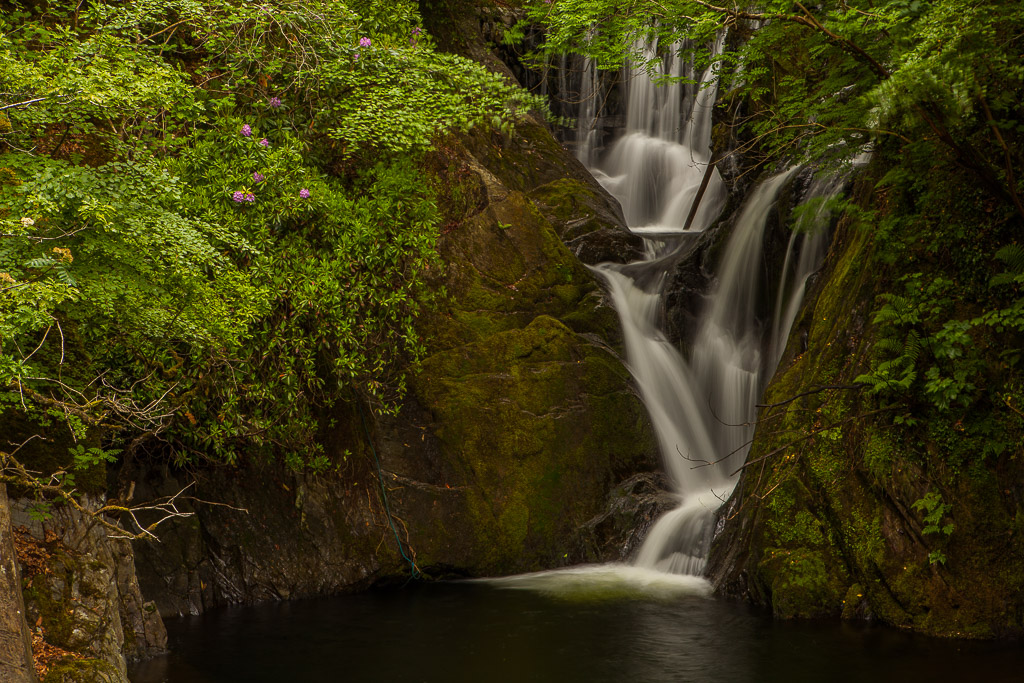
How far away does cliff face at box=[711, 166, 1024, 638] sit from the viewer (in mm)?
6805

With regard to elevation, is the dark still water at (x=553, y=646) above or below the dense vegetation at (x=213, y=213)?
below

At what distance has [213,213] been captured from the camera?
6.96 m

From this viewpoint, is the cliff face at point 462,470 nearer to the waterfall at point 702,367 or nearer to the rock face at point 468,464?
the rock face at point 468,464

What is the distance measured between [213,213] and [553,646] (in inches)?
185

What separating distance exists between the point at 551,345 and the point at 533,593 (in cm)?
334

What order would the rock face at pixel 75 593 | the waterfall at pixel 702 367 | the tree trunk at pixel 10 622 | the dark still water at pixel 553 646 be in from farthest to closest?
1. the waterfall at pixel 702 367
2. the dark still water at pixel 553 646
3. the rock face at pixel 75 593
4. the tree trunk at pixel 10 622

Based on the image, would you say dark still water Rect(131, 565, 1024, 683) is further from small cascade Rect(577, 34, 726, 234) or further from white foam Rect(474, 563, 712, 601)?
small cascade Rect(577, 34, 726, 234)

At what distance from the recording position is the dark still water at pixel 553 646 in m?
6.45

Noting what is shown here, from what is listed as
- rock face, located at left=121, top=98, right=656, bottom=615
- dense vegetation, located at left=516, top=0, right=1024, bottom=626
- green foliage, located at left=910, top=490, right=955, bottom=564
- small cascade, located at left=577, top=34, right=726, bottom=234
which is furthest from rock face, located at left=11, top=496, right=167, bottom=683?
small cascade, located at left=577, top=34, right=726, bottom=234

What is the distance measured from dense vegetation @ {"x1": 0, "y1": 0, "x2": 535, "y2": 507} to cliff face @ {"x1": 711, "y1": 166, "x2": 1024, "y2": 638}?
4050mm

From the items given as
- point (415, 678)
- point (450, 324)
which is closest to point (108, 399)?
point (415, 678)

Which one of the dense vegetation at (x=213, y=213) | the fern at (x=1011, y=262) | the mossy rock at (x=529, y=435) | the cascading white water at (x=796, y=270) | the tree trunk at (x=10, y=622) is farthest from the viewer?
the cascading white water at (x=796, y=270)

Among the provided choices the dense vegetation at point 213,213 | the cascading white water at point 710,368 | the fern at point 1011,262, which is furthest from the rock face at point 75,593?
the fern at point 1011,262

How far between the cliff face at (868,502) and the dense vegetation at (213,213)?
13.3 ft
